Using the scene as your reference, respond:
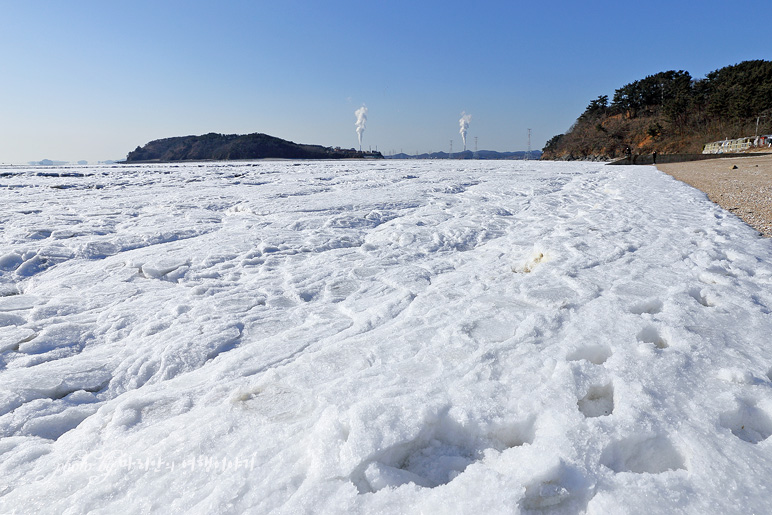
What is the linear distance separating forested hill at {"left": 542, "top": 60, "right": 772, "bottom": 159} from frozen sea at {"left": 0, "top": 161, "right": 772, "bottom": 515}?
4694 centimetres

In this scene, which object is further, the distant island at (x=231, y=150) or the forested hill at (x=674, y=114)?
the distant island at (x=231, y=150)

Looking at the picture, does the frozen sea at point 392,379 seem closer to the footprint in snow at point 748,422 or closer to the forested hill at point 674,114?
the footprint in snow at point 748,422

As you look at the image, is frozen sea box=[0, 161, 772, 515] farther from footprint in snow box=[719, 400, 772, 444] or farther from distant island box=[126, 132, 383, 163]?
distant island box=[126, 132, 383, 163]

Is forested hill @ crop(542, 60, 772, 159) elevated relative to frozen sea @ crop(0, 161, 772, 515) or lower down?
elevated

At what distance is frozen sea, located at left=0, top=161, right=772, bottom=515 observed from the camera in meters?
1.31

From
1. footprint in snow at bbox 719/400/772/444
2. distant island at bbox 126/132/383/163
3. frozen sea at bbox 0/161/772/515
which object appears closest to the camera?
frozen sea at bbox 0/161/772/515

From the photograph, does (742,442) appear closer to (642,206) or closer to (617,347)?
(617,347)

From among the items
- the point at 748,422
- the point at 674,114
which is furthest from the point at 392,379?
Result: the point at 674,114

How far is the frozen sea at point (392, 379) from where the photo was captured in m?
1.31

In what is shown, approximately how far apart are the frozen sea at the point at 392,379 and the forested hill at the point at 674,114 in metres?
46.9

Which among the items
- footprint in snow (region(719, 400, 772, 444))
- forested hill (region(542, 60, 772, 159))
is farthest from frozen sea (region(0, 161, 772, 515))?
forested hill (region(542, 60, 772, 159))

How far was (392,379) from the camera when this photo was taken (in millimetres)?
1954

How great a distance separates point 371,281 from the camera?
359cm

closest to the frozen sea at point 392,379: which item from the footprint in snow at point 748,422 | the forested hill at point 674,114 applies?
the footprint in snow at point 748,422
